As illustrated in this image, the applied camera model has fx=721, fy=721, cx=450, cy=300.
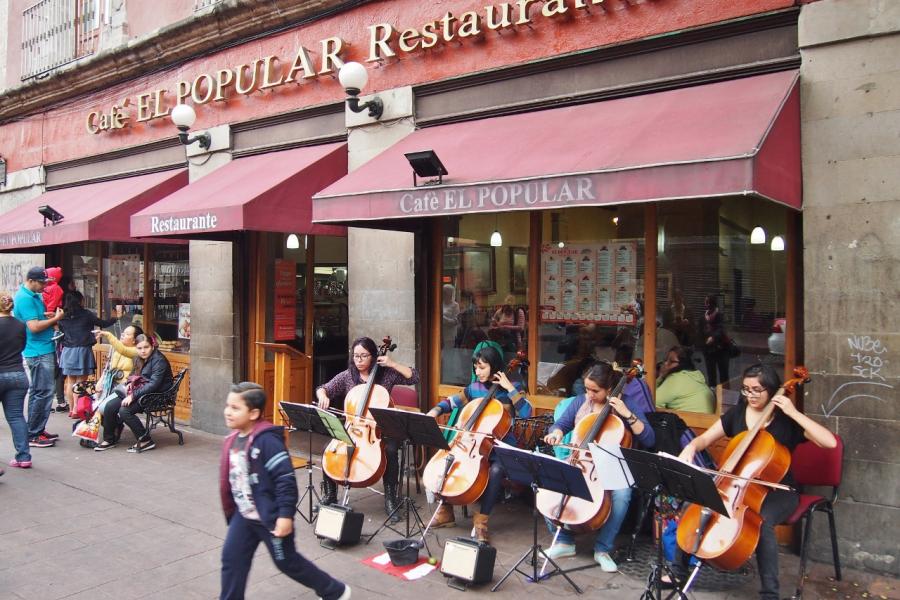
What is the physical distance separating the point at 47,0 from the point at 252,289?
771 centimetres

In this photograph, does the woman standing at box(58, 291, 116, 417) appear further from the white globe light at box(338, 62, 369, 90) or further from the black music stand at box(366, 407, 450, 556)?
the black music stand at box(366, 407, 450, 556)

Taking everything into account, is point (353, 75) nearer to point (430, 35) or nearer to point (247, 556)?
point (430, 35)

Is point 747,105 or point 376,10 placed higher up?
point 376,10

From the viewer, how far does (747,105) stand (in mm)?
5082

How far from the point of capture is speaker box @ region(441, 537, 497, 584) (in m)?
4.56

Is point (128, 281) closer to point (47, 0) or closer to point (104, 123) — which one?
point (104, 123)

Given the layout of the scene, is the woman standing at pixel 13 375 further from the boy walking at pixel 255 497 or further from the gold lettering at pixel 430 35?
the gold lettering at pixel 430 35

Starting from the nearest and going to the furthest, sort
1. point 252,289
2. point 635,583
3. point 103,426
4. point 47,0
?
point 635,583, point 103,426, point 252,289, point 47,0

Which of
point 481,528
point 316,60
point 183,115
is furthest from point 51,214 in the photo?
point 481,528

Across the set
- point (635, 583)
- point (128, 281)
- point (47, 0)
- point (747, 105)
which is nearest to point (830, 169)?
point (747, 105)

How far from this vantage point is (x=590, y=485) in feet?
15.8

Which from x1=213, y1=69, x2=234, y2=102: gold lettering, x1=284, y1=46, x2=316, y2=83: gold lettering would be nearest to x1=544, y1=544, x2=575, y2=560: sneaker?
x1=284, y1=46, x2=316, y2=83: gold lettering

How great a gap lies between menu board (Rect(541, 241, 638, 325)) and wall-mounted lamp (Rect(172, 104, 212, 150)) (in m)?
5.14

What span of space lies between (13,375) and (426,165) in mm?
4842
